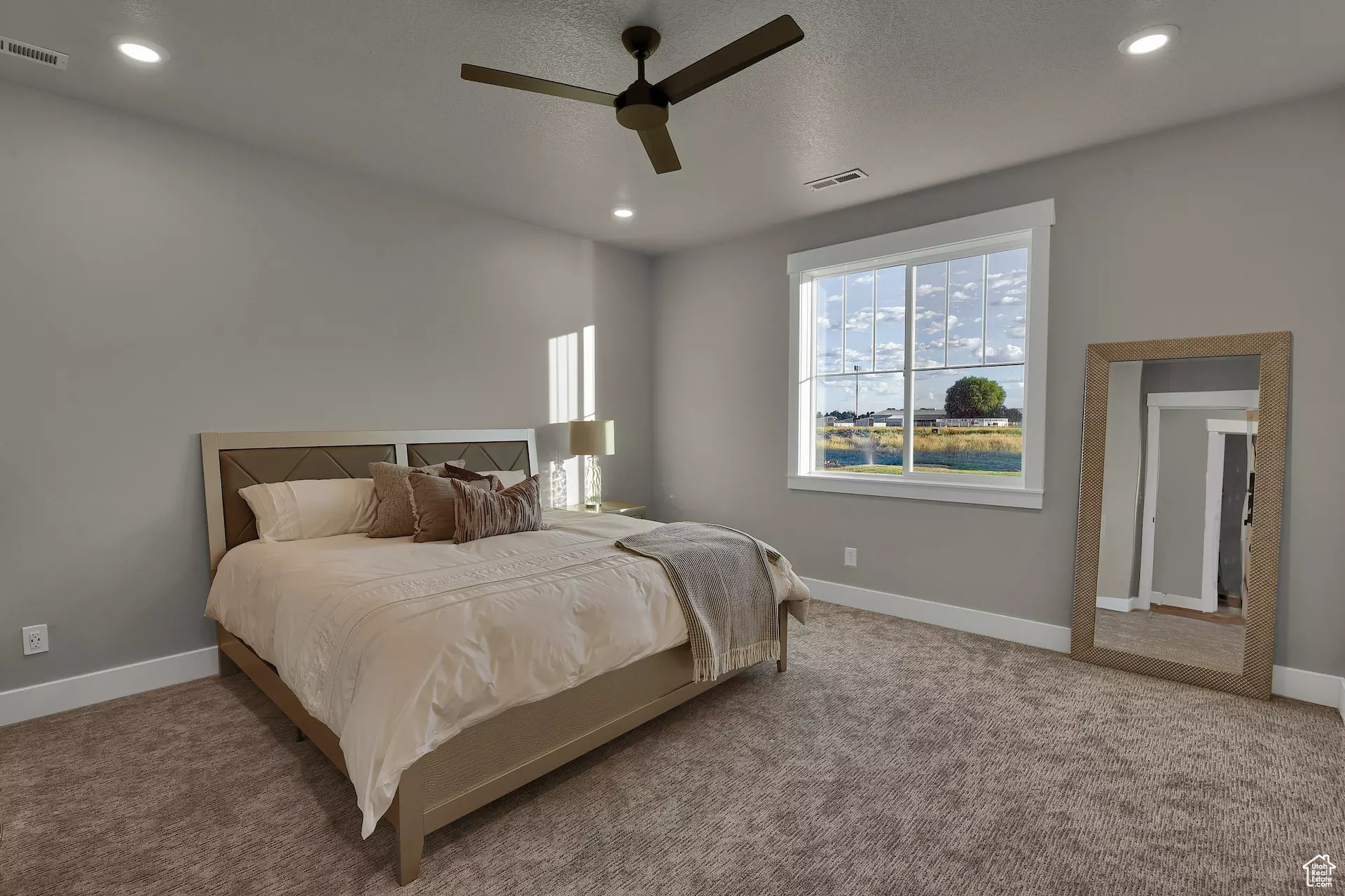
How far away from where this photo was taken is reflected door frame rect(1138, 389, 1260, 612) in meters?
2.99

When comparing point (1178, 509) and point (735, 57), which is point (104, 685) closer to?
point (735, 57)

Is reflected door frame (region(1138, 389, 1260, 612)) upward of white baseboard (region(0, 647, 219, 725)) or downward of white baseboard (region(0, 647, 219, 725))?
upward

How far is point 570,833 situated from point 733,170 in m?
3.27

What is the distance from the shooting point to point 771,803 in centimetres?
207

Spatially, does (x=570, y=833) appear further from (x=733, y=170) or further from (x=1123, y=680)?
(x=733, y=170)

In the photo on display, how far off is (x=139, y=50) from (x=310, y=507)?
1.99 metres

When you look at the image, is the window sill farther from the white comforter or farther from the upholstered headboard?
the upholstered headboard

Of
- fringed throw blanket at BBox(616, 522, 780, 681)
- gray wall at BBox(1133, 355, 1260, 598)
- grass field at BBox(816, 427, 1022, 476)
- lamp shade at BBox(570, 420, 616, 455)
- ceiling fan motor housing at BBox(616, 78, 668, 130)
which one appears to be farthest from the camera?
lamp shade at BBox(570, 420, 616, 455)

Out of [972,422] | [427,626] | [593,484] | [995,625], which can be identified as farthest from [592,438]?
[995,625]

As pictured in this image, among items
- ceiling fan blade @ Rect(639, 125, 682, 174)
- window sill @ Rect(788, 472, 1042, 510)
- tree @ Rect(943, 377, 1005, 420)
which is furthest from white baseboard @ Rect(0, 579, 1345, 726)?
ceiling fan blade @ Rect(639, 125, 682, 174)

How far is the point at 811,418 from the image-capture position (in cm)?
459

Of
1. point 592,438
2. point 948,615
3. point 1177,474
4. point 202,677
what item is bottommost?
point 202,677

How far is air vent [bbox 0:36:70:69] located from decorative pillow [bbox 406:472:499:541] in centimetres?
213

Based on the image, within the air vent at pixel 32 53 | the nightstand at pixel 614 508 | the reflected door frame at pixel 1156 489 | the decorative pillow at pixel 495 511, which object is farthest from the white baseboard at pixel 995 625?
the air vent at pixel 32 53
